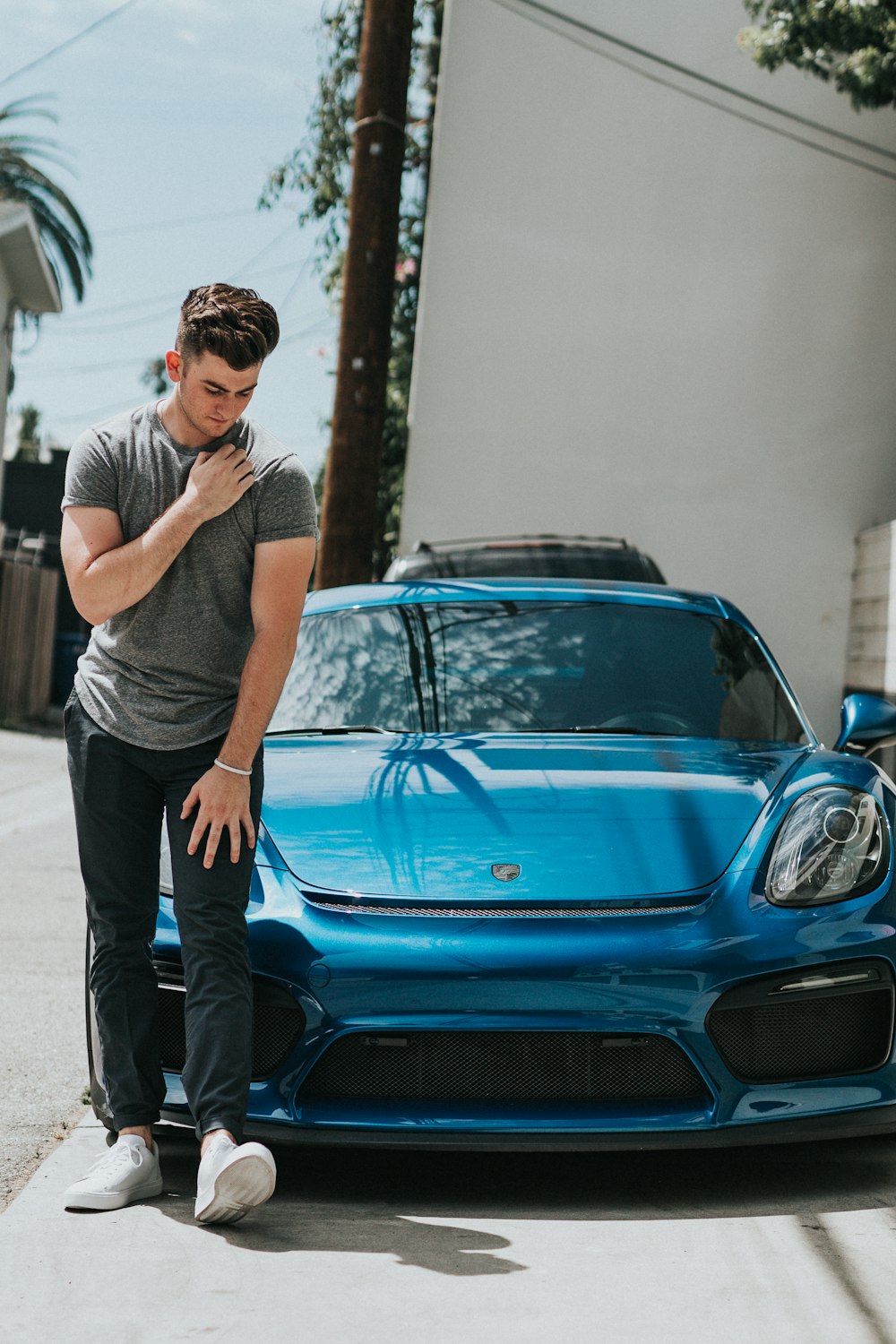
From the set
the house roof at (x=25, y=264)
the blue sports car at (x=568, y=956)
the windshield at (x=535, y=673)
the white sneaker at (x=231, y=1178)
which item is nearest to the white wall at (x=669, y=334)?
the windshield at (x=535, y=673)

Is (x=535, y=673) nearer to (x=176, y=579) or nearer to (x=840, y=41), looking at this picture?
(x=176, y=579)

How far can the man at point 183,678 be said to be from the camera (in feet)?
9.98

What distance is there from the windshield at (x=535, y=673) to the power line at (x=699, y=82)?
8.30 m

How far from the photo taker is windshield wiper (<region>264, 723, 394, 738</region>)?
4223 mm

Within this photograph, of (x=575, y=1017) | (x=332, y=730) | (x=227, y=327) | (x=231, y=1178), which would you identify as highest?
(x=227, y=327)

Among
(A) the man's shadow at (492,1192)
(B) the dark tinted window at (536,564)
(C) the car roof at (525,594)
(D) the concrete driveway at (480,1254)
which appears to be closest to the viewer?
(D) the concrete driveway at (480,1254)

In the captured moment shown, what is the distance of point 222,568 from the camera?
3.16m

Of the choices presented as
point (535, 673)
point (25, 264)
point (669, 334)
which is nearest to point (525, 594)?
point (535, 673)

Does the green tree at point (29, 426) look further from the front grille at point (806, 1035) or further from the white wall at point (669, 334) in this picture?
the front grille at point (806, 1035)

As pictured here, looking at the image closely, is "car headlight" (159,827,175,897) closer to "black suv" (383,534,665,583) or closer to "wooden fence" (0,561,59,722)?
"black suv" (383,534,665,583)

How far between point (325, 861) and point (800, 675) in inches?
350

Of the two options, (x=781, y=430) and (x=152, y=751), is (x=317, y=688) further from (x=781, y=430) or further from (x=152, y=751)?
(x=781, y=430)

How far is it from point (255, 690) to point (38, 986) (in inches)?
101

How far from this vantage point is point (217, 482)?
10.0 feet
